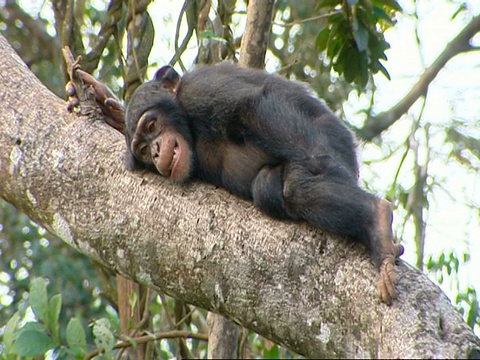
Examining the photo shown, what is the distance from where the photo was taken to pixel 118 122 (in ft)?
10.7

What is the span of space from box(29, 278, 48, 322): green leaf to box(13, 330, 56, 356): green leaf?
6 centimetres

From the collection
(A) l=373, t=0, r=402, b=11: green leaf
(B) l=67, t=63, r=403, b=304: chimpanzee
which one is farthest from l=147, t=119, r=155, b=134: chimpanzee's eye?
(A) l=373, t=0, r=402, b=11: green leaf

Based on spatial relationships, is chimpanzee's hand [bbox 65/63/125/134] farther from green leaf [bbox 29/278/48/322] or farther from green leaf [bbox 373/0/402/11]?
green leaf [bbox 373/0/402/11]

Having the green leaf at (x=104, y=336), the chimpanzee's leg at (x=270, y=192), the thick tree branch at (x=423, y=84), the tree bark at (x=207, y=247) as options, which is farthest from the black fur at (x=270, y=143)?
the thick tree branch at (x=423, y=84)

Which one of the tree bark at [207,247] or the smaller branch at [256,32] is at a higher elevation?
the smaller branch at [256,32]

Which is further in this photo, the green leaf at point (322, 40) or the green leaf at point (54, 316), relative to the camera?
the green leaf at point (322, 40)

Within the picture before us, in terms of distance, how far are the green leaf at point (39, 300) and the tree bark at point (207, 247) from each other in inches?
9.9

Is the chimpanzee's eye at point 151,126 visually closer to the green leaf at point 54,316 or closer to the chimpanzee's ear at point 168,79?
the chimpanzee's ear at point 168,79

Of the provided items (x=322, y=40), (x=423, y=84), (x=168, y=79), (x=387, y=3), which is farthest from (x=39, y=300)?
(x=423, y=84)

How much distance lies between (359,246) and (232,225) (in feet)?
1.25

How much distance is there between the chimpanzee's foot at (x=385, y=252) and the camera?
1836mm

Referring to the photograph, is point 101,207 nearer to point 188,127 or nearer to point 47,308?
point 47,308

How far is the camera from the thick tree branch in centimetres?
538

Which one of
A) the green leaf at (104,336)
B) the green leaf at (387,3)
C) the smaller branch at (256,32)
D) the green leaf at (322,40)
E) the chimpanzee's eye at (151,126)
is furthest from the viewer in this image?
the green leaf at (322,40)
